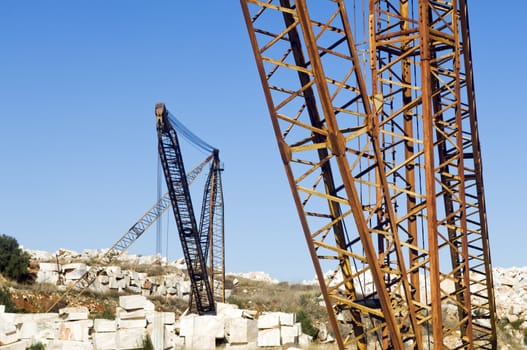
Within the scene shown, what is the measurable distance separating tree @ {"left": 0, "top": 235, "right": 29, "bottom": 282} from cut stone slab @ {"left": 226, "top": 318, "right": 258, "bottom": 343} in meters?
28.7

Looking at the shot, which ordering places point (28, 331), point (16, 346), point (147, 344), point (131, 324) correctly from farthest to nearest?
point (28, 331)
point (131, 324)
point (147, 344)
point (16, 346)

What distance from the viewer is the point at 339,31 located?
1132 centimetres

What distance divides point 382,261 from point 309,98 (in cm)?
369

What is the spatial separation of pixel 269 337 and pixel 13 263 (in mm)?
29876

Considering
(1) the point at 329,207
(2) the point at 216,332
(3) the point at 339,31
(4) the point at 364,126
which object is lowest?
(2) the point at 216,332

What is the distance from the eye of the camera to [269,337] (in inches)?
966

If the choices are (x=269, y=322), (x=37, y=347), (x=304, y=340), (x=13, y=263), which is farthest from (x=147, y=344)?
(x=13, y=263)

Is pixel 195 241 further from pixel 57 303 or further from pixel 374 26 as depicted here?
pixel 374 26

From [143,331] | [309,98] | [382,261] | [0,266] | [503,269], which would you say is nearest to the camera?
[309,98]

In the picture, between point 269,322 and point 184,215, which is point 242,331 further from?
point 184,215

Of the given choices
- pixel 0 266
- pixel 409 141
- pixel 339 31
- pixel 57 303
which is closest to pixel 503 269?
pixel 57 303

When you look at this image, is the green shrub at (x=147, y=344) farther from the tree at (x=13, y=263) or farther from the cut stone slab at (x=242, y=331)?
the tree at (x=13, y=263)

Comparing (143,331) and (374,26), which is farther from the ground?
(374,26)

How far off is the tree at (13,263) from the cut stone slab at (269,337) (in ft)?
95.6
